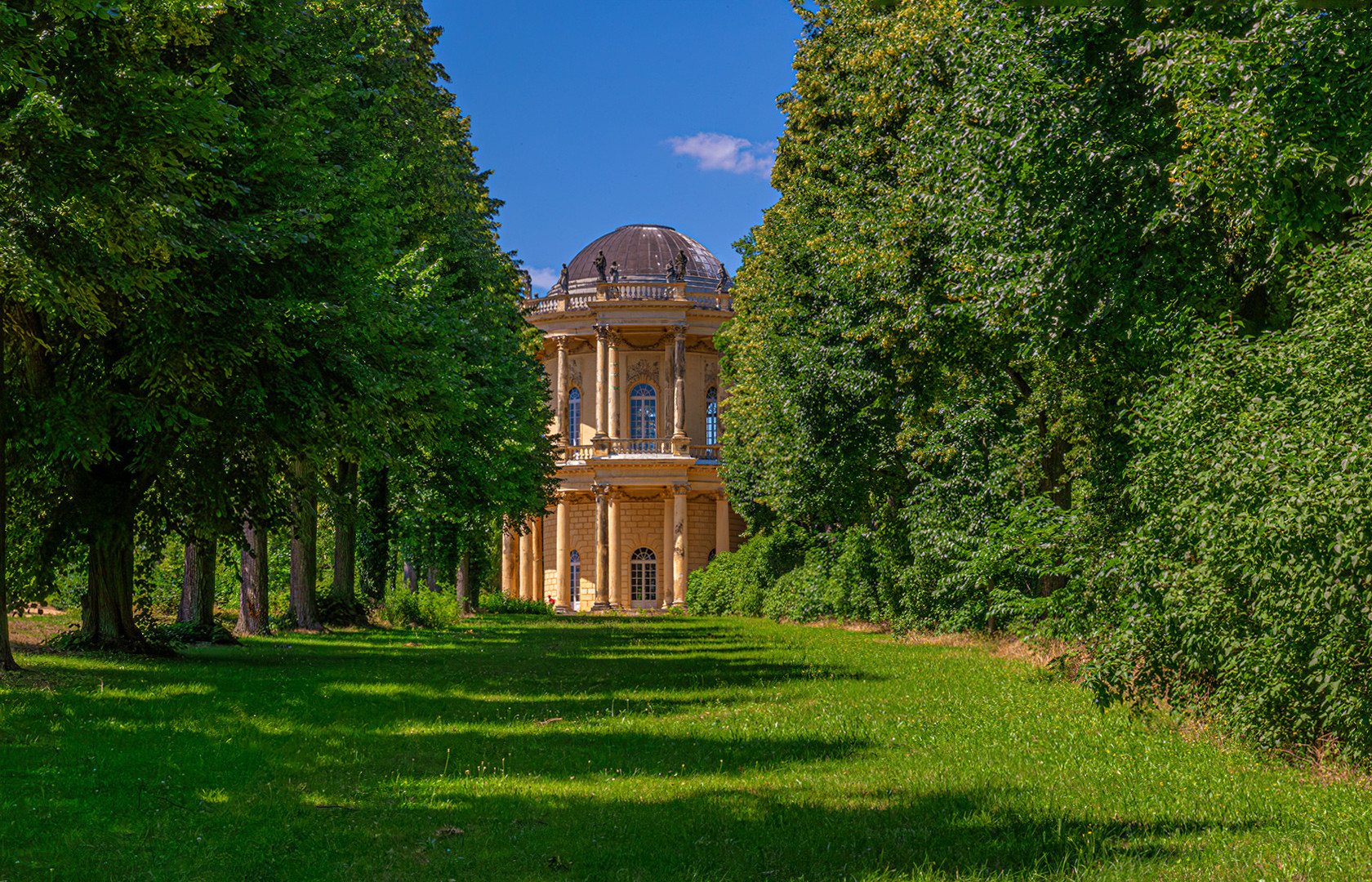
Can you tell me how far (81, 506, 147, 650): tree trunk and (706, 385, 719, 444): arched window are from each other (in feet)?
181

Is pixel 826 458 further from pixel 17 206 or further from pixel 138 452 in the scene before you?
pixel 17 206

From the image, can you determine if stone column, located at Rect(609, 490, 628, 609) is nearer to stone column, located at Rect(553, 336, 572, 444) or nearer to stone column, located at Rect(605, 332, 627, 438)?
stone column, located at Rect(605, 332, 627, 438)

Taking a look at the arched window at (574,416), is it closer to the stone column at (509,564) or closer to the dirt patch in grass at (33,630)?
the stone column at (509,564)

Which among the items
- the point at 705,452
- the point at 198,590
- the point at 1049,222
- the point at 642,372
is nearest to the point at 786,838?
the point at 1049,222

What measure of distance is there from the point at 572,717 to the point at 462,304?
17.8m

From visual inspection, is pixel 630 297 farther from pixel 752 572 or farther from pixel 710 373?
pixel 752 572

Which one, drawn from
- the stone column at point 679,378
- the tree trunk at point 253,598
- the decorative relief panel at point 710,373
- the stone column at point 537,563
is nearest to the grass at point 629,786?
the tree trunk at point 253,598

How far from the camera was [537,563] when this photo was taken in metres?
73.6

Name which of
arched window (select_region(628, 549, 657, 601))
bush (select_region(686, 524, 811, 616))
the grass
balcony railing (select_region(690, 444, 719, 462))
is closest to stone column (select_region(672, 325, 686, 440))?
balcony railing (select_region(690, 444, 719, 462))

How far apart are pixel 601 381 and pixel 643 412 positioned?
4.10m

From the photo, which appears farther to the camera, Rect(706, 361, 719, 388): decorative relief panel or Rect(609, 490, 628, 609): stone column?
Rect(706, 361, 719, 388): decorative relief panel

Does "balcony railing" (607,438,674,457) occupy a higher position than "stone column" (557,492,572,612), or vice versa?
"balcony railing" (607,438,674,457)

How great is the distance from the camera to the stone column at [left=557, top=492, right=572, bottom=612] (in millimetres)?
71062

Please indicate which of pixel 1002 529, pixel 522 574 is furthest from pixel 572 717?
pixel 522 574
